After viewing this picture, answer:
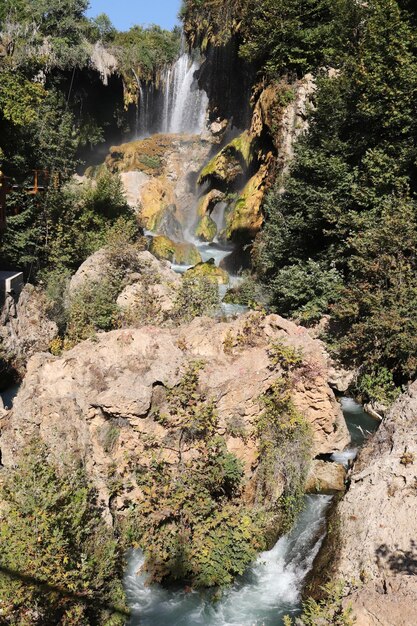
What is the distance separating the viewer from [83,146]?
40.4 m

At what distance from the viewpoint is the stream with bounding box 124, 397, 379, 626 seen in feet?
24.7

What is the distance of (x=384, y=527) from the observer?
7.68 m

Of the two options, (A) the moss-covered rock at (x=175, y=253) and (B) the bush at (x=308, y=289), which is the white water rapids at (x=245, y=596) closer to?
(B) the bush at (x=308, y=289)

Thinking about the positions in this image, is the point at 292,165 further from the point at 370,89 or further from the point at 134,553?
the point at 134,553

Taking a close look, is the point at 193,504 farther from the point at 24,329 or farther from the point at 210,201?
the point at 210,201

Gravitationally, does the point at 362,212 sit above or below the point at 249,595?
above

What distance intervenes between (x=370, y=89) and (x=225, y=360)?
11.4 metres

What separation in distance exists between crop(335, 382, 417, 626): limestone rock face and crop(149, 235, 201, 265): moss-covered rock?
59.3 feet

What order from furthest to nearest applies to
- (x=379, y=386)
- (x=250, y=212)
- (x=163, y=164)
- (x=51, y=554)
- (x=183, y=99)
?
(x=183, y=99) < (x=163, y=164) < (x=250, y=212) < (x=379, y=386) < (x=51, y=554)

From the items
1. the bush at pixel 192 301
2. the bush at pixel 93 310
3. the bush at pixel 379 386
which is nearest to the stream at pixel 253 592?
the bush at pixel 379 386

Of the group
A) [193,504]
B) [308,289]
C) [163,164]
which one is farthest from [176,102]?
[193,504]

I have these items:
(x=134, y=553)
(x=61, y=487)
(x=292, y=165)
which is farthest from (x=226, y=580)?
(x=292, y=165)

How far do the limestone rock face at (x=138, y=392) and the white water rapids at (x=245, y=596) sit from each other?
1332 mm

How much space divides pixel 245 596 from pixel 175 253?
67.8 feet
